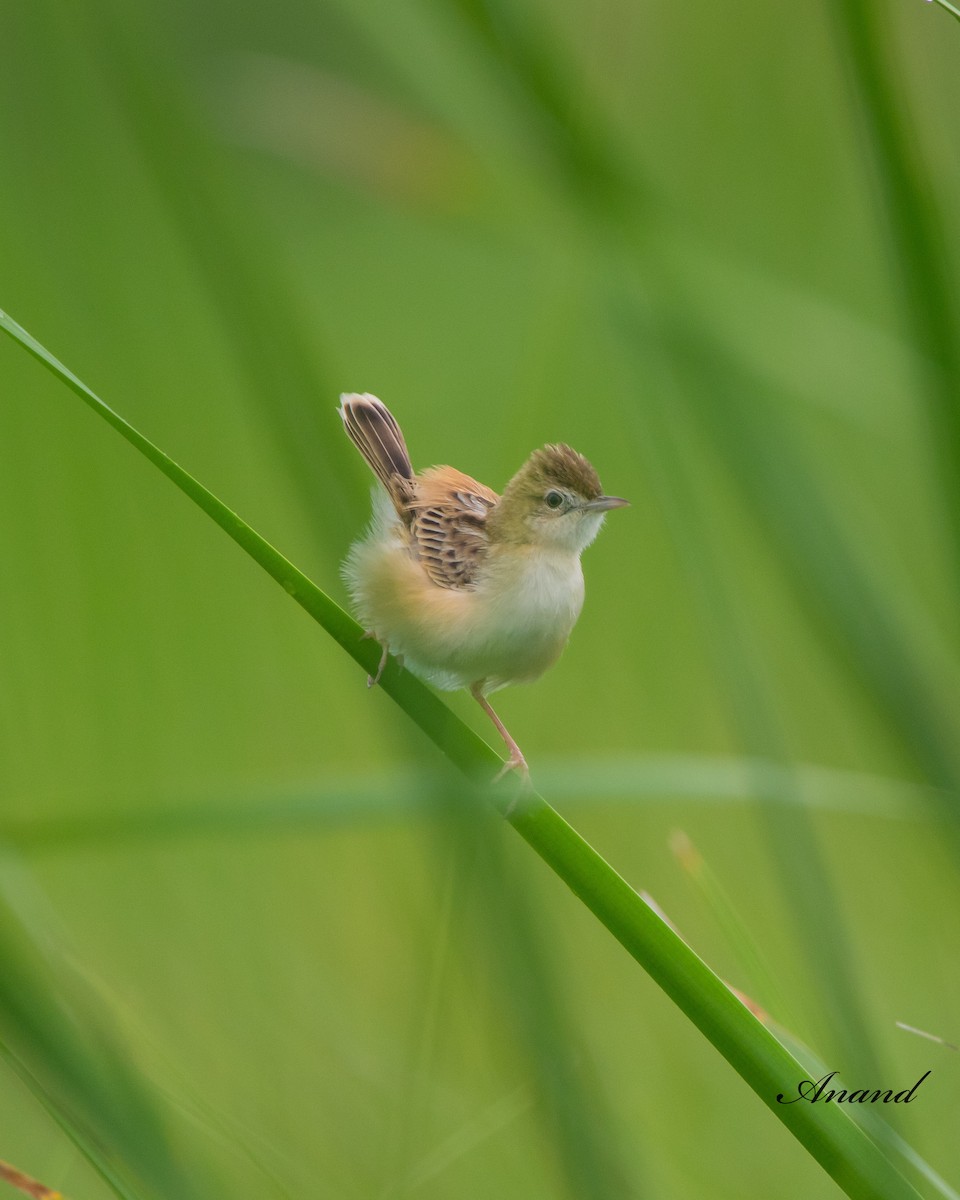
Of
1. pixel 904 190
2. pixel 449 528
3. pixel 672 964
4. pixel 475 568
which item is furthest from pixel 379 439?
pixel 904 190

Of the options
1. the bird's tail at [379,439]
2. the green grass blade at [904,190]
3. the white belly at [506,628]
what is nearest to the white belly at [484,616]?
the white belly at [506,628]

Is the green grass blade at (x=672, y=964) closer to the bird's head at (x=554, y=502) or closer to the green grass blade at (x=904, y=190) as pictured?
the green grass blade at (x=904, y=190)

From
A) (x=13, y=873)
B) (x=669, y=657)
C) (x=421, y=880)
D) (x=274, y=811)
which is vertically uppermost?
(x=669, y=657)

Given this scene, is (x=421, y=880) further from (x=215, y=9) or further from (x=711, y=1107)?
(x=215, y=9)

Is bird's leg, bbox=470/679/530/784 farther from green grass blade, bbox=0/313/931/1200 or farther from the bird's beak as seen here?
the bird's beak

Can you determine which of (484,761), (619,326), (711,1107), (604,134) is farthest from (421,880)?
(604,134)

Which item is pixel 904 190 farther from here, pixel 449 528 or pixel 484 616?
pixel 449 528
